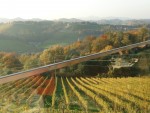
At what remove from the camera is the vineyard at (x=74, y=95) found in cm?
208

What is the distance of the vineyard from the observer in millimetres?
2076

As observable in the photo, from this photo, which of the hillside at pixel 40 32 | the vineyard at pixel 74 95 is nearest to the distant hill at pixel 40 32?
the hillside at pixel 40 32

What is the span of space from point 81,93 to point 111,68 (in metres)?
0.37

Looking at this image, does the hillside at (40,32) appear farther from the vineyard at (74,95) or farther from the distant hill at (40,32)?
the vineyard at (74,95)

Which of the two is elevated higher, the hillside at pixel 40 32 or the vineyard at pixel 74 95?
the vineyard at pixel 74 95

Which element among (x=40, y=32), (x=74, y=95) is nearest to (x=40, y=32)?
(x=40, y=32)

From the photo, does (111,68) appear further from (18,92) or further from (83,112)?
(18,92)

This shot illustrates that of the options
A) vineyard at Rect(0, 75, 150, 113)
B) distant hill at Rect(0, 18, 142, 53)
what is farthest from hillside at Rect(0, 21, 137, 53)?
vineyard at Rect(0, 75, 150, 113)

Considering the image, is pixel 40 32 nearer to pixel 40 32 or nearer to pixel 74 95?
pixel 40 32

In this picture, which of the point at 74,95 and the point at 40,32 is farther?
the point at 40,32

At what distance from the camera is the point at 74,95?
218 cm

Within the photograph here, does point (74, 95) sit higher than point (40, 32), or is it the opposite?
point (74, 95)

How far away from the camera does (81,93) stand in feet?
7.17

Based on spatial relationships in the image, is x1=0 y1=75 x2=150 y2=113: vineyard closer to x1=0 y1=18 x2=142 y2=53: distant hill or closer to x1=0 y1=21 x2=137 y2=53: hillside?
x1=0 y1=18 x2=142 y2=53: distant hill
